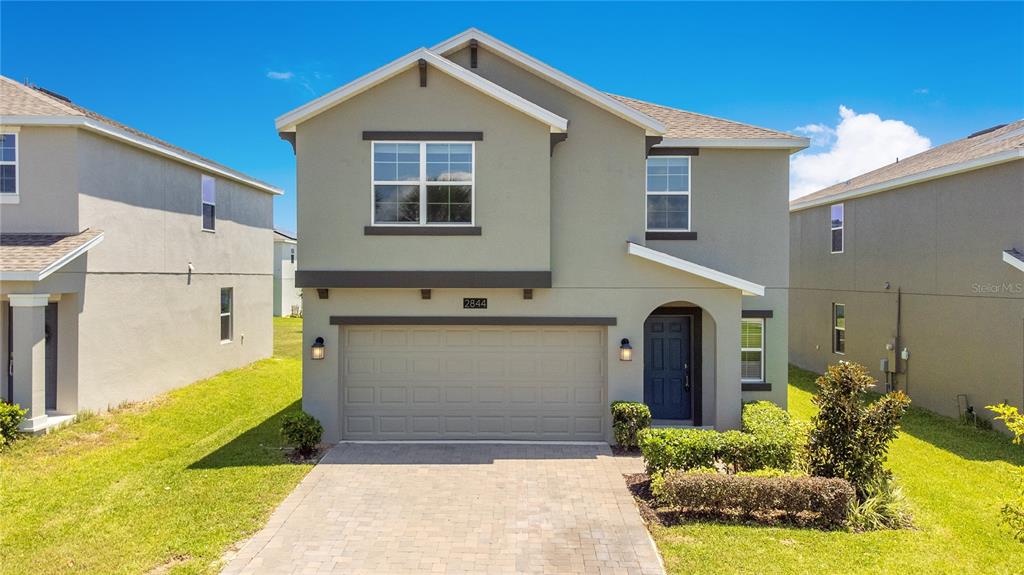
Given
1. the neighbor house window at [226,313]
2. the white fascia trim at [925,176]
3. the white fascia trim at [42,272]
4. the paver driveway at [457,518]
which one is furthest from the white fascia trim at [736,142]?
the neighbor house window at [226,313]

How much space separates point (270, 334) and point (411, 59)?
14.0m

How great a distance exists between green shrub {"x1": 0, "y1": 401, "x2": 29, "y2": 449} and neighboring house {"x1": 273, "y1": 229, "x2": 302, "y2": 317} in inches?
963

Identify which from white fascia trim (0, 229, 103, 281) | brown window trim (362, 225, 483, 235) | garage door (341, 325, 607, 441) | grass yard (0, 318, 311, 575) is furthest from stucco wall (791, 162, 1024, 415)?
white fascia trim (0, 229, 103, 281)

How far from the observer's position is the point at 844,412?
25.3ft

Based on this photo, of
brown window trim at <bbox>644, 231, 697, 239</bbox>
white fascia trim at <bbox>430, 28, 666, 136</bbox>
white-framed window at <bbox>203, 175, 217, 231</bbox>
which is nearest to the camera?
white fascia trim at <bbox>430, 28, 666, 136</bbox>

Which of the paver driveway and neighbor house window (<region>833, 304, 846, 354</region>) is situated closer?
the paver driveway

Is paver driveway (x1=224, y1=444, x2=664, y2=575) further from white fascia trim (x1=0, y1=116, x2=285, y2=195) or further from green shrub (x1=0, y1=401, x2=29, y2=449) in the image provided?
white fascia trim (x1=0, y1=116, x2=285, y2=195)

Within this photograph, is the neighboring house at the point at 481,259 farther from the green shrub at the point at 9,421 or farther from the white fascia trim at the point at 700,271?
the green shrub at the point at 9,421

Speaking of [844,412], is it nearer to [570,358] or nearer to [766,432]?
[766,432]

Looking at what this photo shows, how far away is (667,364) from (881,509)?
518 centimetres

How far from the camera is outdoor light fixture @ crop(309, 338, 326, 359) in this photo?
10492 millimetres

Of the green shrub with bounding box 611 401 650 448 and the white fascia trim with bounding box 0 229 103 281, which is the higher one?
the white fascia trim with bounding box 0 229 103 281

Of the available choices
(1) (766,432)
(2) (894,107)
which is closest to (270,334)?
(1) (766,432)

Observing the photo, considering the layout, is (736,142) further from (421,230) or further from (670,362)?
(421,230)
